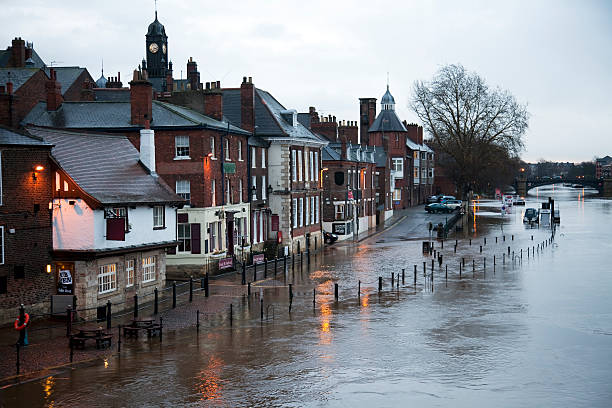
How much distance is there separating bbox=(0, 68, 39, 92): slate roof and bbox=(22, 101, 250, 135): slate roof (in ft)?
5.64

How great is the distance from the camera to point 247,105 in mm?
52875

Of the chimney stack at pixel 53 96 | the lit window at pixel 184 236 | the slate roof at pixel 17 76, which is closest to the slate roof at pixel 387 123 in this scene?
the lit window at pixel 184 236

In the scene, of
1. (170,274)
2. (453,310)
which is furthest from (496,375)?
(170,274)

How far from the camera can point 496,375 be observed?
22.7 metres

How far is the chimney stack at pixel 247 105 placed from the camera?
5271cm

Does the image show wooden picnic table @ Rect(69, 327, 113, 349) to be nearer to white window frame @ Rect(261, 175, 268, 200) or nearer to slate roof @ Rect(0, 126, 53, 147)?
slate roof @ Rect(0, 126, 53, 147)

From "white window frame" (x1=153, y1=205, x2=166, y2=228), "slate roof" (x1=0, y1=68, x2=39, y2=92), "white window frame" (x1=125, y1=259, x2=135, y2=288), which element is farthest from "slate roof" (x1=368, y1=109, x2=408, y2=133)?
"white window frame" (x1=125, y1=259, x2=135, y2=288)

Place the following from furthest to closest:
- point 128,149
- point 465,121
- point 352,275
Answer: point 465,121 < point 352,275 < point 128,149

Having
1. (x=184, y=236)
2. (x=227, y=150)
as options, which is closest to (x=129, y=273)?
(x=184, y=236)

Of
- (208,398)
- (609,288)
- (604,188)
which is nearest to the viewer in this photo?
(208,398)

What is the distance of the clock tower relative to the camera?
104812mm

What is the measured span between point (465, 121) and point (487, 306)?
72.6 meters

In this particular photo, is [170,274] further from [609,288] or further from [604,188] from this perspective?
[604,188]

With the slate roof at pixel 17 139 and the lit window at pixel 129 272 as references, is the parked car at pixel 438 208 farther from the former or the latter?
the slate roof at pixel 17 139
